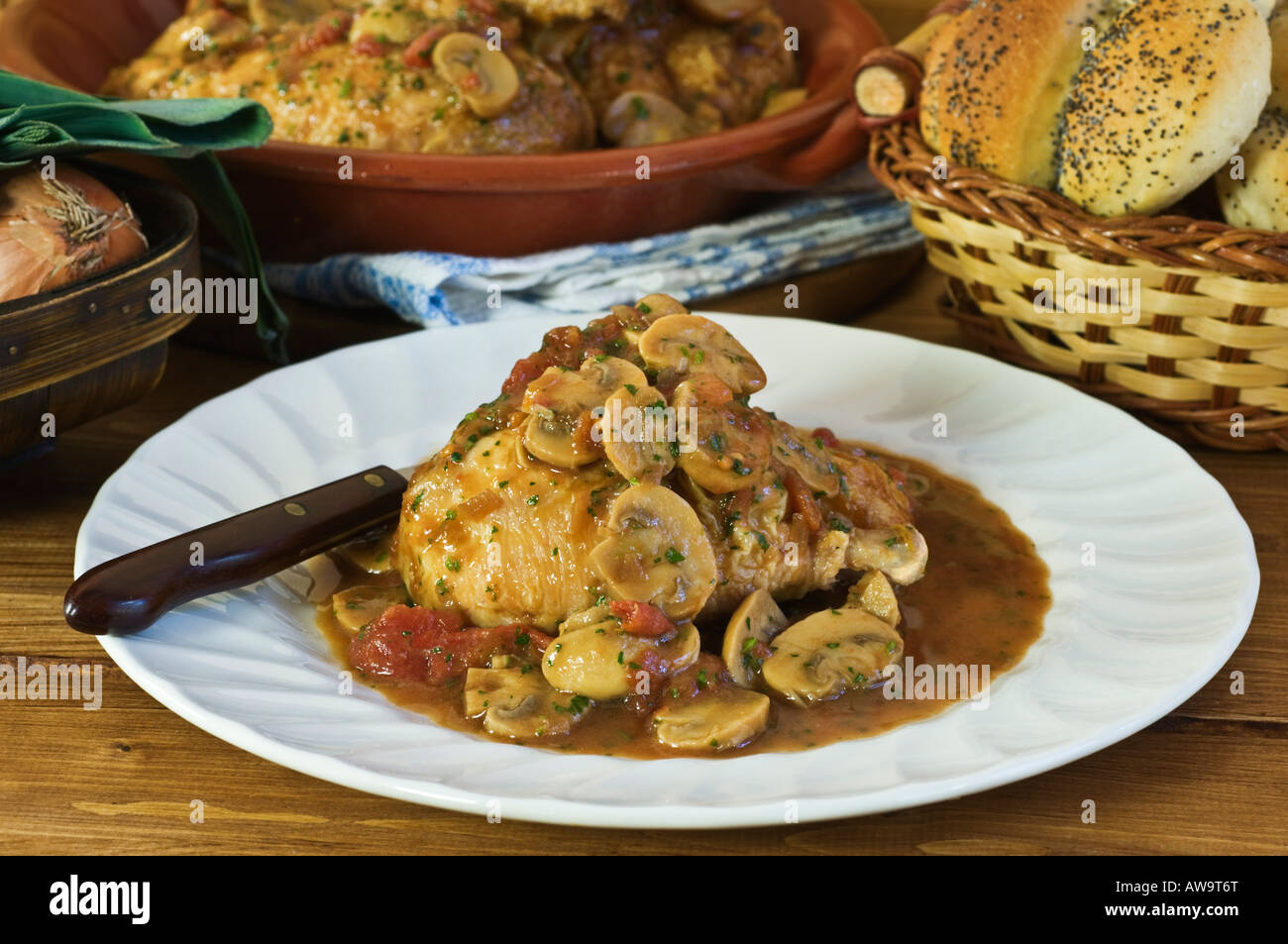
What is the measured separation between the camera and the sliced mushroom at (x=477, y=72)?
3021 millimetres

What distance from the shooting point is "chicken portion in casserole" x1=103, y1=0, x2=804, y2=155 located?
305 centimetres

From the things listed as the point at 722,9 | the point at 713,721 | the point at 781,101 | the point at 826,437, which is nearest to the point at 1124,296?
the point at 826,437

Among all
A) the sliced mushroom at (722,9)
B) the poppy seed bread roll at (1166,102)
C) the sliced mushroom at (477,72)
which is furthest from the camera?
the sliced mushroom at (722,9)

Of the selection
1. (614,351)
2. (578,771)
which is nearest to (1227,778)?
(578,771)

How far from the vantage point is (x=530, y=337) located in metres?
2.74

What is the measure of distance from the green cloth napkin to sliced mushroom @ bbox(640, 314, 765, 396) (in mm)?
1075

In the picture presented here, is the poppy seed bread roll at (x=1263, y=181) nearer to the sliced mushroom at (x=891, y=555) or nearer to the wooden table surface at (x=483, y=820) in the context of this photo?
the wooden table surface at (x=483, y=820)

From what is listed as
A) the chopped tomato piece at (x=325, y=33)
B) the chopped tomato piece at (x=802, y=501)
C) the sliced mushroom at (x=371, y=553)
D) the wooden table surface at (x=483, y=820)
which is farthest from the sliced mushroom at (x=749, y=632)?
the chopped tomato piece at (x=325, y=33)

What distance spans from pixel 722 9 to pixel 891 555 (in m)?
2.02

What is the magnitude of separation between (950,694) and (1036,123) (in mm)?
1238

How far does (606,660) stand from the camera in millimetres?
1791

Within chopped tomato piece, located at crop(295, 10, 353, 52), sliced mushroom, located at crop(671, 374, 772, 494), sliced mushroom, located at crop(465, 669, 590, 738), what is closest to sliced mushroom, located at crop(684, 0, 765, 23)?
chopped tomato piece, located at crop(295, 10, 353, 52)

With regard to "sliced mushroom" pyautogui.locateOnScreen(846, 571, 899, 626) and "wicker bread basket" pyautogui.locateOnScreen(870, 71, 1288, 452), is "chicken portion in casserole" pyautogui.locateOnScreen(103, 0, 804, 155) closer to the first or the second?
"wicker bread basket" pyautogui.locateOnScreen(870, 71, 1288, 452)

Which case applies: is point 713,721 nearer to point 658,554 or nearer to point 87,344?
point 658,554
